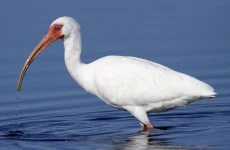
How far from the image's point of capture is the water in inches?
639

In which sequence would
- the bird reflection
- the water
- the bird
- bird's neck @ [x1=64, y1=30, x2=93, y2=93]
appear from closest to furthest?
1. the bird reflection
2. the water
3. the bird
4. bird's neck @ [x1=64, y1=30, x2=93, y2=93]

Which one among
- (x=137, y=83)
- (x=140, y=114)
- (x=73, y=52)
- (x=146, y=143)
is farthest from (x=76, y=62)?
(x=146, y=143)

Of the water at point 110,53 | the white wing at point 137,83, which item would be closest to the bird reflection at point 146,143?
the water at point 110,53

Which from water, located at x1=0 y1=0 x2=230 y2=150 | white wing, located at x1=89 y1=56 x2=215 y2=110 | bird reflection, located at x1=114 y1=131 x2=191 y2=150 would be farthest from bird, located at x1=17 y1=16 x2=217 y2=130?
water, located at x1=0 y1=0 x2=230 y2=150

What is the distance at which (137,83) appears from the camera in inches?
649

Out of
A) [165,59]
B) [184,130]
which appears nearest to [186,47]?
[165,59]

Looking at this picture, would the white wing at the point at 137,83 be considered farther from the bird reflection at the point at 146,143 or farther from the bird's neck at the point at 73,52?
the bird reflection at the point at 146,143

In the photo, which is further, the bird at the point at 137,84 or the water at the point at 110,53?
the bird at the point at 137,84

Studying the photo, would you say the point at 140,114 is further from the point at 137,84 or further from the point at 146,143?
the point at 146,143

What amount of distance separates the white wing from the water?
0.60m

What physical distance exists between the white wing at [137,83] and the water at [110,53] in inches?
23.8

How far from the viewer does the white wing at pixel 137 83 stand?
16.3 m

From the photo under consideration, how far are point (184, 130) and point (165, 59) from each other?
4.04 metres

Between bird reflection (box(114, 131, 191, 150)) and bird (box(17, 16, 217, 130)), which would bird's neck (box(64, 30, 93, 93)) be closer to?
bird (box(17, 16, 217, 130))
